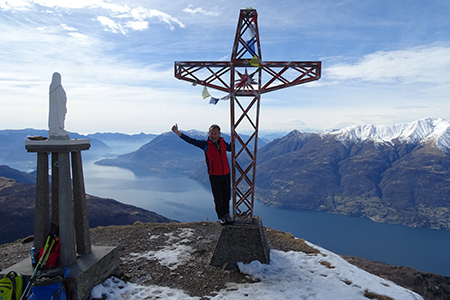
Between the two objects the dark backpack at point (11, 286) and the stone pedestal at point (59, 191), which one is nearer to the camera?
the dark backpack at point (11, 286)

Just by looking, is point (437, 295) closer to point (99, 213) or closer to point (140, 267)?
point (140, 267)

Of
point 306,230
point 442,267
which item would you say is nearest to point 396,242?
point 442,267

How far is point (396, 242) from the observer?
124125mm

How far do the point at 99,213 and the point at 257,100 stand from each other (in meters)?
97.8

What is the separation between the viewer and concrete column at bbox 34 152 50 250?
7.58 meters

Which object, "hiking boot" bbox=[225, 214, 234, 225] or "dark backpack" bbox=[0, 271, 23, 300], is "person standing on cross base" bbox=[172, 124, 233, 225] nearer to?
"hiking boot" bbox=[225, 214, 234, 225]

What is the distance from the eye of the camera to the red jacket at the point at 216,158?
8.73 metres

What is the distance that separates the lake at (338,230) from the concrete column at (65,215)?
4752 inches

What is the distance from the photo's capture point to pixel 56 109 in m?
7.61

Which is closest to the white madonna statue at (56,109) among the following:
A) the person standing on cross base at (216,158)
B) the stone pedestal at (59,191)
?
the stone pedestal at (59,191)

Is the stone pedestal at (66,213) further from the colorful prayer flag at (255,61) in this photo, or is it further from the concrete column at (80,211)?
the colorful prayer flag at (255,61)

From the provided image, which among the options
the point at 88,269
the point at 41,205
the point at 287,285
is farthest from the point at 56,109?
the point at 287,285

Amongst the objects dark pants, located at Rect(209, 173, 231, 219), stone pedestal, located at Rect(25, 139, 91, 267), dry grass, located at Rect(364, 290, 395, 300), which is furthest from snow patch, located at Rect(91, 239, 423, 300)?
dark pants, located at Rect(209, 173, 231, 219)

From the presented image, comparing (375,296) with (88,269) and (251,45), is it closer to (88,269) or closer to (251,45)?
(88,269)
